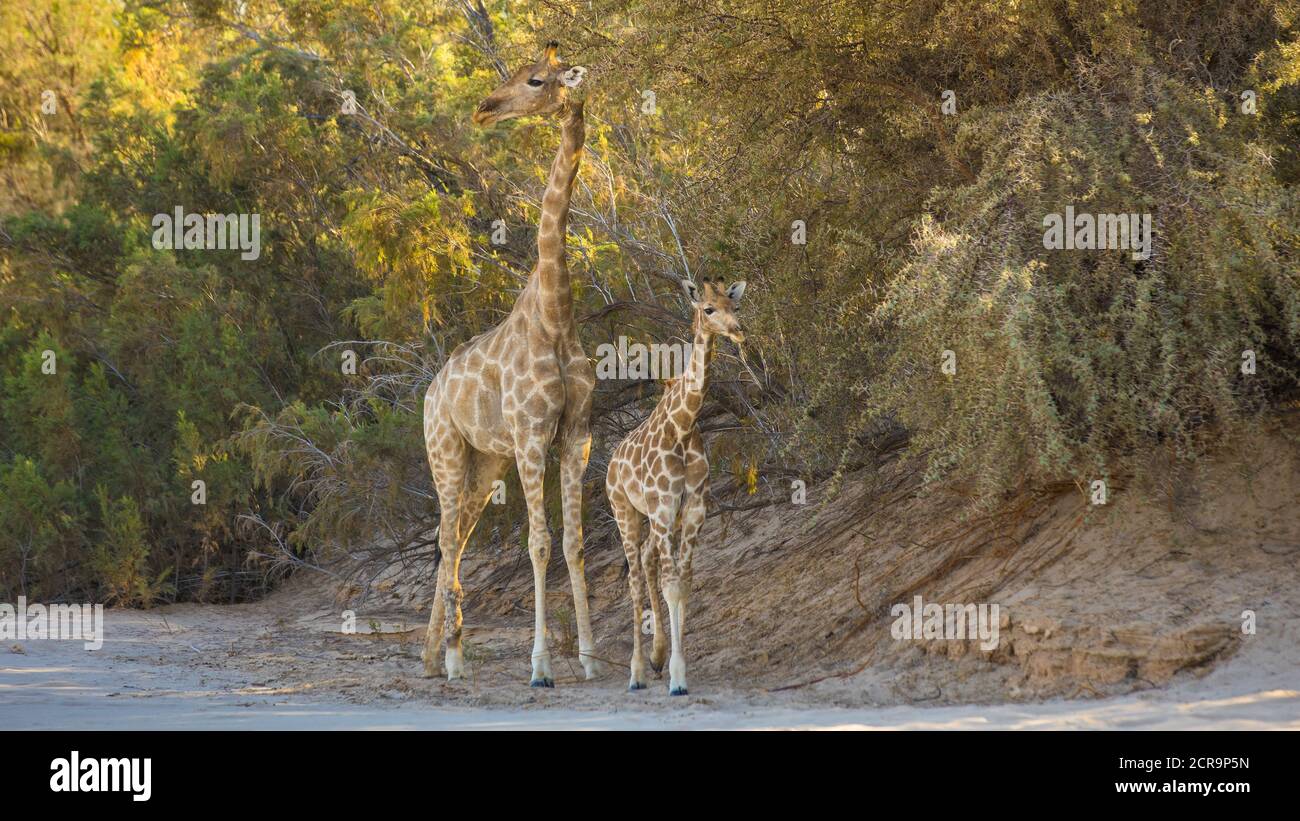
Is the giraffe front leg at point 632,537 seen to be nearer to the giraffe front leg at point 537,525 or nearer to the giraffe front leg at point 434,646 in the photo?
the giraffe front leg at point 537,525

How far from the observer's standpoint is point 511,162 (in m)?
14.7

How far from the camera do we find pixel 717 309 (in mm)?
8820

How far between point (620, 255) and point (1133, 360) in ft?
17.9

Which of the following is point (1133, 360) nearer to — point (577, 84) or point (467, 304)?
point (577, 84)

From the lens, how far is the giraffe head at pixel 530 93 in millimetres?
9406

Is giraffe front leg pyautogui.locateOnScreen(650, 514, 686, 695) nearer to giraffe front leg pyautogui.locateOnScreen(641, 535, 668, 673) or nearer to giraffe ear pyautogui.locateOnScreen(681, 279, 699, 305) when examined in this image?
giraffe front leg pyautogui.locateOnScreen(641, 535, 668, 673)

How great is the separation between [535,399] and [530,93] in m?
2.10

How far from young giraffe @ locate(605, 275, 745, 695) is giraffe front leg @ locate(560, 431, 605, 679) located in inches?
11.4

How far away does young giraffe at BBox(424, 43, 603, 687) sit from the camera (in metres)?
9.45
